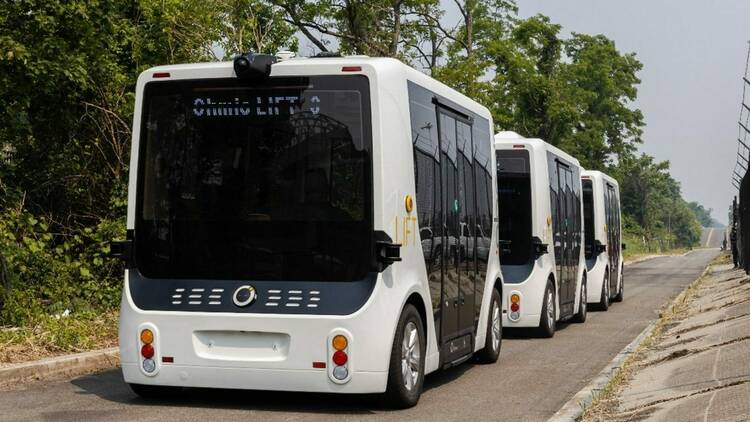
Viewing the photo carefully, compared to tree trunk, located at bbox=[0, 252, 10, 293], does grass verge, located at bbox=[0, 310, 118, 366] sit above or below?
below

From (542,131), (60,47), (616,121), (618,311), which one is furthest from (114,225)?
(616,121)

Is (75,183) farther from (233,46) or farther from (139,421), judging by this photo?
(139,421)

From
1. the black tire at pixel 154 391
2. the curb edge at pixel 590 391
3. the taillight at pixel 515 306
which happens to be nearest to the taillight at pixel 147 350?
the black tire at pixel 154 391

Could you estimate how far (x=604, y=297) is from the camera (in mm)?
25031

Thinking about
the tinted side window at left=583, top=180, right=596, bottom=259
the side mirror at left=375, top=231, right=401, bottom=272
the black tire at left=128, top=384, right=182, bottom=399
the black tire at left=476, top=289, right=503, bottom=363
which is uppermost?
the tinted side window at left=583, top=180, right=596, bottom=259

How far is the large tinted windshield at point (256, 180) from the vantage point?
30.3 feet

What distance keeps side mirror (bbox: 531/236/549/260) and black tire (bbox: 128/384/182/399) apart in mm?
7789

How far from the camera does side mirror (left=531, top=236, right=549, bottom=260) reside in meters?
16.9

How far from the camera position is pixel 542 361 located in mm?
14016

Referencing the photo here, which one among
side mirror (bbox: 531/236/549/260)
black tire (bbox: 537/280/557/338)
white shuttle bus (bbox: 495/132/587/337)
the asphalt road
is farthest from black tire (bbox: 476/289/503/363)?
black tire (bbox: 537/280/557/338)

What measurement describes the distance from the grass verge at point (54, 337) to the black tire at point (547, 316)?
612 centimetres

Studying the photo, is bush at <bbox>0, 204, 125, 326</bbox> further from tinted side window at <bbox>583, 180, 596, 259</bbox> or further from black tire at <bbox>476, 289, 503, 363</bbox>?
tinted side window at <bbox>583, 180, 596, 259</bbox>

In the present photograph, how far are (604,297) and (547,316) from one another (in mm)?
7935

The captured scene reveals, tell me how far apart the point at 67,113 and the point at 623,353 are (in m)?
9.35
